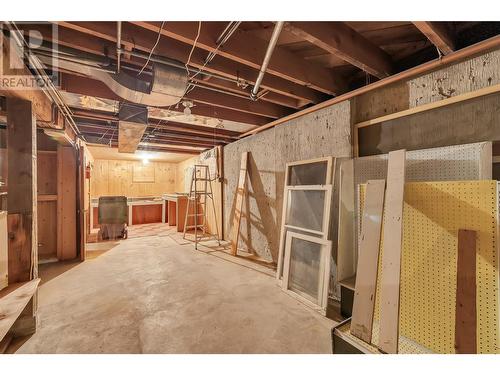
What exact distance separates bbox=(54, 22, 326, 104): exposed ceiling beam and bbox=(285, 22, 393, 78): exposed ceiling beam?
2.18ft

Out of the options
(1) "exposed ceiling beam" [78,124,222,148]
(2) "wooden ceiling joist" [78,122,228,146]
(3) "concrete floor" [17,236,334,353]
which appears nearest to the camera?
(3) "concrete floor" [17,236,334,353]

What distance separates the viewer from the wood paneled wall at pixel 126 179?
266 inches

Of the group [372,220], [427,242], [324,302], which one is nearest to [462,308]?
[427,242]

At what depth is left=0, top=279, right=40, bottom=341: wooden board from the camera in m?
1.38

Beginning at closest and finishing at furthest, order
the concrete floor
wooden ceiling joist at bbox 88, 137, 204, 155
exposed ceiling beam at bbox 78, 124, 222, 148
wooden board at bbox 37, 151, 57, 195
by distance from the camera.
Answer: the concrete floor → wooden board at bbox 37, 151, 57, 195 → exposed ceiling beam at bbox 78, 124, 222, 148 → wooden ceiling joist at bbox 88, 137, 204, 155

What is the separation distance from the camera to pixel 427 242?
143 centimetres

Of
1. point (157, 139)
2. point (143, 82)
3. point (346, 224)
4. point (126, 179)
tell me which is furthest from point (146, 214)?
point (346, 224)

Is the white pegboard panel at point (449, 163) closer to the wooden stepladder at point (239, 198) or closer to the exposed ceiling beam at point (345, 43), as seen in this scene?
the exposed ceiling beam at point (345, 43)

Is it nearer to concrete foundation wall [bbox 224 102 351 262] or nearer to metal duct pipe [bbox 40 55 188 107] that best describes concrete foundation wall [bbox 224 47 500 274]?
concrete foundation wall [bbox 224 102 351 262]

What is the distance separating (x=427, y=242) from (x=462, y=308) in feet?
1.25

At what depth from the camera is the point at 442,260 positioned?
136cm

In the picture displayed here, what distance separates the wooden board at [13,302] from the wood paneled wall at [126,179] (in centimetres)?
530

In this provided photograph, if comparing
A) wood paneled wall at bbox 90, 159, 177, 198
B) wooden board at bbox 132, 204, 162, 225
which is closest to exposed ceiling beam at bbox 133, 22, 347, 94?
wooden board at bbox 132, 204, 162, 225

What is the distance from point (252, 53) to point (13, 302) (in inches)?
99.4
